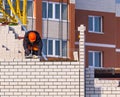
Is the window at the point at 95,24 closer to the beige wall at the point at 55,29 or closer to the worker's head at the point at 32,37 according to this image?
the beige wall at the point at 55,29

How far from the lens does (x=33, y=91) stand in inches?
736

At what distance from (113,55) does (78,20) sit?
11.8 feet

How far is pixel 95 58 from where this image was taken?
44.5m

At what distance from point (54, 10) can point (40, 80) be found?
75.2 feet

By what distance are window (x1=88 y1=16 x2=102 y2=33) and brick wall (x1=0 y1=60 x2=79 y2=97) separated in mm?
26284

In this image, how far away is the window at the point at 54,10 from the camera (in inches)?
1609

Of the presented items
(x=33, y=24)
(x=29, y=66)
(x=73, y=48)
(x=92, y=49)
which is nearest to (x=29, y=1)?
(x=33, y=24)

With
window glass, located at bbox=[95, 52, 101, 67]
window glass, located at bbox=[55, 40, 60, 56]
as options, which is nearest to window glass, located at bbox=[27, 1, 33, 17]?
window glass, located at bbox=[55, 40, 60, 56]

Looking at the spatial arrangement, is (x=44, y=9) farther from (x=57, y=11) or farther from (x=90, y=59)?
(x=90, y=59)

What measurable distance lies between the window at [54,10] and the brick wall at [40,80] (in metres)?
22.0

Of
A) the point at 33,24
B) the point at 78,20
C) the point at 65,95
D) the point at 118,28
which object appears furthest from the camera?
the point at 118,28

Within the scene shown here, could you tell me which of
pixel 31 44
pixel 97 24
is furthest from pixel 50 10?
pixel 31 44

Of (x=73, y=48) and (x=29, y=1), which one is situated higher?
(x=29, y=1)

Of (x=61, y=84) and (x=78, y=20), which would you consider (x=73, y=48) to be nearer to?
(x=78, y=20)
